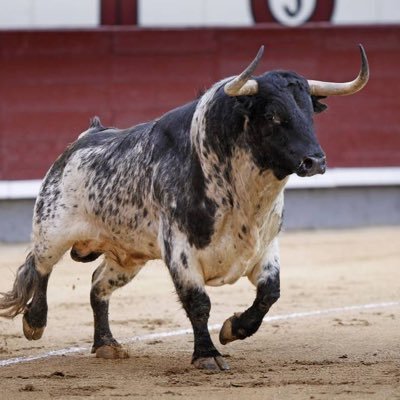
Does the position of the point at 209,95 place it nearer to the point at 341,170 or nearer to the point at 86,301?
the point at 86,301

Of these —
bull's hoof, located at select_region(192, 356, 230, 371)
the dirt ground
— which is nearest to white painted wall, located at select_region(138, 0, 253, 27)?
the dirt ground

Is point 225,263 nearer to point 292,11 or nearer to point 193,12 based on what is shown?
point 193,12

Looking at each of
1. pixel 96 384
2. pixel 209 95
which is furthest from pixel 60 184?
pixel 96 384

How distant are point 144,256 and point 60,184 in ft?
1.88

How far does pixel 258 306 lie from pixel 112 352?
0.80 m

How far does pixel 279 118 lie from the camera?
5.02m

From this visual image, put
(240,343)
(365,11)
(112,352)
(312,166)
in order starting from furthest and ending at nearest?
(365,11) < (240,343) < (112,352) < (312,166)

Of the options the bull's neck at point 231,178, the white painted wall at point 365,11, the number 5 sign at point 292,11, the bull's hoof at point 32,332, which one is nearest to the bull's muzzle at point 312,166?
the bull's neck at point 231,178

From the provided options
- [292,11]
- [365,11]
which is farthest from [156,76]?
[365,11]

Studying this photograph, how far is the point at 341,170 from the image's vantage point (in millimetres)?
12219

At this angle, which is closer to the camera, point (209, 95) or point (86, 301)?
point (209, 95)

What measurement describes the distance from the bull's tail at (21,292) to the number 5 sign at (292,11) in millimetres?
5736

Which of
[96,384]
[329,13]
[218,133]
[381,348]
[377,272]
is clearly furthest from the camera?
[329,13]

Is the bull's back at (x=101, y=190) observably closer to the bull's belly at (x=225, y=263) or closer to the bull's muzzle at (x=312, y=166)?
the bull's belly at (x=225, y=263)
